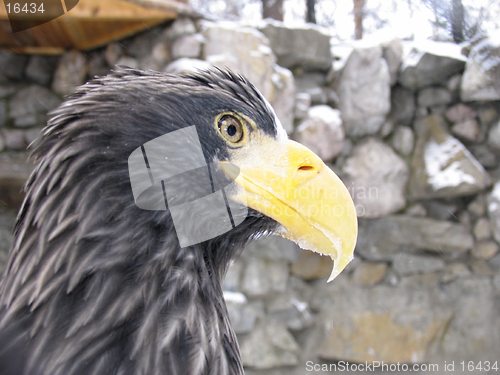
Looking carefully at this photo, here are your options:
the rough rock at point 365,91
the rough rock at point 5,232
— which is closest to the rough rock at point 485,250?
the rough rock at point 365,91

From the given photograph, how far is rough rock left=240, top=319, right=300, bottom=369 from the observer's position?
2.62 meters

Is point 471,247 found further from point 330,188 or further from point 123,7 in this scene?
point 123,7

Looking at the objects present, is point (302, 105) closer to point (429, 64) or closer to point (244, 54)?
point (244, 54)

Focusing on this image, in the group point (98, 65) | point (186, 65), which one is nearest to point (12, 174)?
point (98, 65)

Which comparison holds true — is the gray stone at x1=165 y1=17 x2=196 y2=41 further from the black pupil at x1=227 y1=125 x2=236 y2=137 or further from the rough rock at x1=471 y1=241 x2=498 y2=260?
the rough rock at x1=471 y1=241 x2=498 y2=260

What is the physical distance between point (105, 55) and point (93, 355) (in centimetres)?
235

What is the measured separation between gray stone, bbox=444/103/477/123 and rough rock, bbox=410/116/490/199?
0.08 metres

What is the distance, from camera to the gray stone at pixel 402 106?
2951 mm

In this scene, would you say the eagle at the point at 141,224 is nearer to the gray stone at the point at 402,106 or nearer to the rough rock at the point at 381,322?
the rough rock at the point at 381,322

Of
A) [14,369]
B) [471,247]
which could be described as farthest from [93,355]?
[471,247]

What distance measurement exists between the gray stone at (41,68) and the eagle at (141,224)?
212cm

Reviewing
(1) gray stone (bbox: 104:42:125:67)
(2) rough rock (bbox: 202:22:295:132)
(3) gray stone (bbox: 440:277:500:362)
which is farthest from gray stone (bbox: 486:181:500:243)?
(1) gray stone (bbox: 104:42:125:67)

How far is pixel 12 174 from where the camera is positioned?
233 cm

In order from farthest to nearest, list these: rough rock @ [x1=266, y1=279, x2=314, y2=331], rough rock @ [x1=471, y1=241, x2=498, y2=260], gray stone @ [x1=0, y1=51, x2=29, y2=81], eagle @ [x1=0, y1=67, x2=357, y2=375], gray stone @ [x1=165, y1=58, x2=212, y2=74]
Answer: rough rock @ [x1=471, y1=241, x2=498, y2=260]
rough rock @ [x1=266, y1=279, x2=314, y2=331]
gray stone @ [x1=0, y1=51, x2=29, y2=81]
gray stone @ [x1=165, y1=58, x2=212, y2=74]
eagle @ [x1=0, y1=67, x2=357, y2=375]
